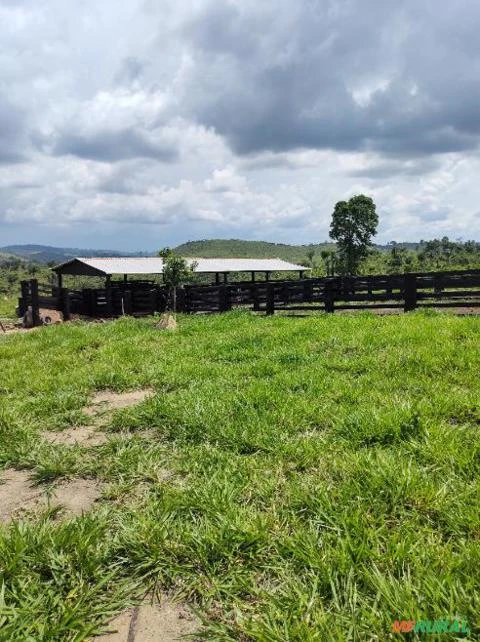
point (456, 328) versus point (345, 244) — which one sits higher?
point (345, 244)

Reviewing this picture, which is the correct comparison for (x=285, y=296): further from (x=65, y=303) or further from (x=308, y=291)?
(x=65, y=303)

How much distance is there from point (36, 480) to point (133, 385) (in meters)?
3.04

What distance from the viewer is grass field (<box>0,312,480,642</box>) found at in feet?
7.60

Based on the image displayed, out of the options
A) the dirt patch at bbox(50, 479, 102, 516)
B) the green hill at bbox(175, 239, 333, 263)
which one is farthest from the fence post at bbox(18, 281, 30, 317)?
the green hill at bbox(175, 239, 333, 263)

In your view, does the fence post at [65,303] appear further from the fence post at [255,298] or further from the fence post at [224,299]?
the fence post at [255,298]

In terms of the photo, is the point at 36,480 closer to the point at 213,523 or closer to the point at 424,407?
the point at 213,523

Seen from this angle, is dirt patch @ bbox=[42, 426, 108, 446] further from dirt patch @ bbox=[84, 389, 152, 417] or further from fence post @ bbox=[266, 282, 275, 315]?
fence post @ bbox=[266, 282, 275, 315]

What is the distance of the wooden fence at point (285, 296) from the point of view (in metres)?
14.5

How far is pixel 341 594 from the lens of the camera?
7.76 feet

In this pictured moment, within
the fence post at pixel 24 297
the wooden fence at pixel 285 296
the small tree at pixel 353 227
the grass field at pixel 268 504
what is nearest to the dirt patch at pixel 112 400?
the grass field at pixel 268 504

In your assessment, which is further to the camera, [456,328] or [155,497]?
[456,328]

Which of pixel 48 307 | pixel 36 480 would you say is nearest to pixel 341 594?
pixel 36 480

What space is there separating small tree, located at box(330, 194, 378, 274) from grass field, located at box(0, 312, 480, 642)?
211 ft

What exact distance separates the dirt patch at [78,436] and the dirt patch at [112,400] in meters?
0.43
